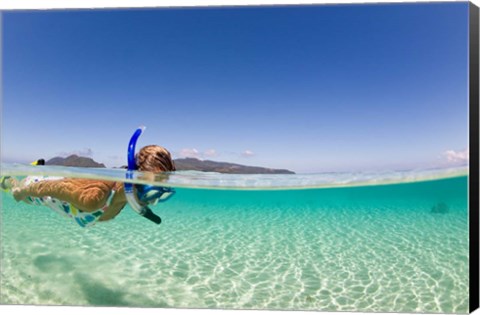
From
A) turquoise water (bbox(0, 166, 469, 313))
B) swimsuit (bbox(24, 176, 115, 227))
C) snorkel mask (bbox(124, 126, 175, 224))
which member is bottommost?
turquoise water (bbox(0, 166, 469, 313))

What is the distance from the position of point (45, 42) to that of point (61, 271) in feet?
16.2

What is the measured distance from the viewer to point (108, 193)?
3688mm

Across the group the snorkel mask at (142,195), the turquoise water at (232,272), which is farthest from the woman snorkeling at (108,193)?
the turquoise water at (232,272)

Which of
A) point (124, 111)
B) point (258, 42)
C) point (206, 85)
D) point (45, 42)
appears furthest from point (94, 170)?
point (258, 42)

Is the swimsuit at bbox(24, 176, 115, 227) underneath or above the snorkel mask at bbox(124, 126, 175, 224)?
underneath

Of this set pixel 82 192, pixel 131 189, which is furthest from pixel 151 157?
pixel 82 192

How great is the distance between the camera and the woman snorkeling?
343 centimetres

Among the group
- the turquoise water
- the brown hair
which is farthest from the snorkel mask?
the turquoise water

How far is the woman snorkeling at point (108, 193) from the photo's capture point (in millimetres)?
3428

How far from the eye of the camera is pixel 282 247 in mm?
10500

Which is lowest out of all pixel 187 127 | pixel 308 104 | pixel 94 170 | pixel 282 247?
pixel 282 247

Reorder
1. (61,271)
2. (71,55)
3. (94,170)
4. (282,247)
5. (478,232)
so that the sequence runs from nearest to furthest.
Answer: (478,232) → (61,271) → (94,170) → (71,55) → (282,247)

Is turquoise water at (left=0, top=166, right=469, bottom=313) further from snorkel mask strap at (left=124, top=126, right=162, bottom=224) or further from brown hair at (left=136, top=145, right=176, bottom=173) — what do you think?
snorkel mask strap at (left=124, top=126, right=162, bottom=224)

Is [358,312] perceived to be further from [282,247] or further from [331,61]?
[331,61]
